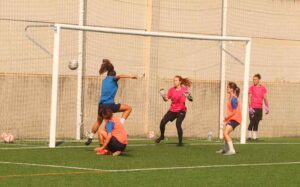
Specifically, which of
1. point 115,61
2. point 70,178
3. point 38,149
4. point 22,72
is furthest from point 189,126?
point 70,178

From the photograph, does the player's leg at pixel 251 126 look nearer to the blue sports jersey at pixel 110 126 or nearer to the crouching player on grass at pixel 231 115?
the crouching player on grass at pixel 231 115

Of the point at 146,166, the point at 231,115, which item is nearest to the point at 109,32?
the point at 231,115

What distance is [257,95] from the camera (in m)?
28.2

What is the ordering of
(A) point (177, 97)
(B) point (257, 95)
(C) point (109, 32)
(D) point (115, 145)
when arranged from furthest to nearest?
(B) point (257, 95)
(A) point (177, 97)
(C) point (109, 32)
(D) point (115, 145)

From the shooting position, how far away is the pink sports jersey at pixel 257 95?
28.1 metres

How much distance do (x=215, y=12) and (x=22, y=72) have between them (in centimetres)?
777

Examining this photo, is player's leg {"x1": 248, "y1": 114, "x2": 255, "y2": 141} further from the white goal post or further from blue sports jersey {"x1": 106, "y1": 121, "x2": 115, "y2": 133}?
blue sports jersey {"x1": 106, "y1": 121, "x2": 115, "y2": 133}

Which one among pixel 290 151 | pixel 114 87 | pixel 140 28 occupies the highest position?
pixel 140 28

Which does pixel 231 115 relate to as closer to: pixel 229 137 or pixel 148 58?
pixel 229 137

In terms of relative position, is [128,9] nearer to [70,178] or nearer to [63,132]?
[63,132]

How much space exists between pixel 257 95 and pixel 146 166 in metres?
11.7

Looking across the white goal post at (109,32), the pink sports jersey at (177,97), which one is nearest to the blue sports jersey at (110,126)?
the white goal post at (109,32)

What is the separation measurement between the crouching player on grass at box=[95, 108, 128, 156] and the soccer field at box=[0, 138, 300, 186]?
281 millimetres

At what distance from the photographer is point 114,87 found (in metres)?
21.2
